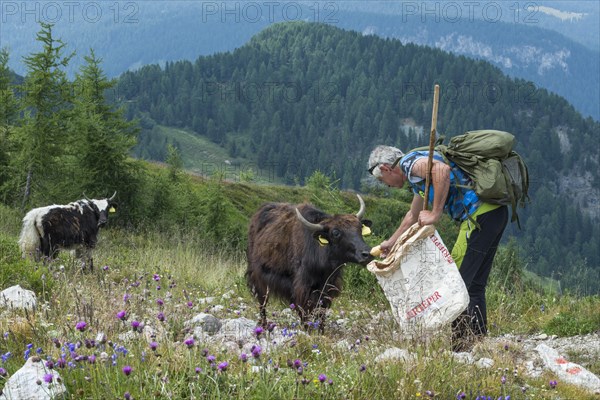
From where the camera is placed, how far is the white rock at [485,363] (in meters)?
4.71

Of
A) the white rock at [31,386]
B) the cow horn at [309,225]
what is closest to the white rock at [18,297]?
the white rock at [31,386]

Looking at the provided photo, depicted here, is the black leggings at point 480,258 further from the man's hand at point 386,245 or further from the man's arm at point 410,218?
the man's hand at point 386,245

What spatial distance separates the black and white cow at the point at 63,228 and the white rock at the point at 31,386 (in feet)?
25.8

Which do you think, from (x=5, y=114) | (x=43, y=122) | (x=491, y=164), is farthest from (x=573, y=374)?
(x=5, y=114)

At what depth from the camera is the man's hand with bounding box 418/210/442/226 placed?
592 centimetres

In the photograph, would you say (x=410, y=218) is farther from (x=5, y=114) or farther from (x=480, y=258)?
(x=5, y=114)

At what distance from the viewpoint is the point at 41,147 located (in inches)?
773

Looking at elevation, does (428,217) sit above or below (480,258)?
above

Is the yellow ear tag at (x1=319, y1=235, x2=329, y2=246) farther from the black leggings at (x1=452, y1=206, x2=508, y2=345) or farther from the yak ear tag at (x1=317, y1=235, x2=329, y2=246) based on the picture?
the black leggings at (x1=452, y1=206, x2=508, y2=345)

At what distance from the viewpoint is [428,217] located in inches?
235

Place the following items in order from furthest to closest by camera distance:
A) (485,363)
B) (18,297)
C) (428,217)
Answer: (18,297) → (428,217) → (485,363)

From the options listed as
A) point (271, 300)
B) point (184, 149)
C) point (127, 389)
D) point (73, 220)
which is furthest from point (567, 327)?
point (184, 149)

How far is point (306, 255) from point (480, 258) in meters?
2.35

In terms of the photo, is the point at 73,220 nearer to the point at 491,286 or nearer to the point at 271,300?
the point at 271,300
